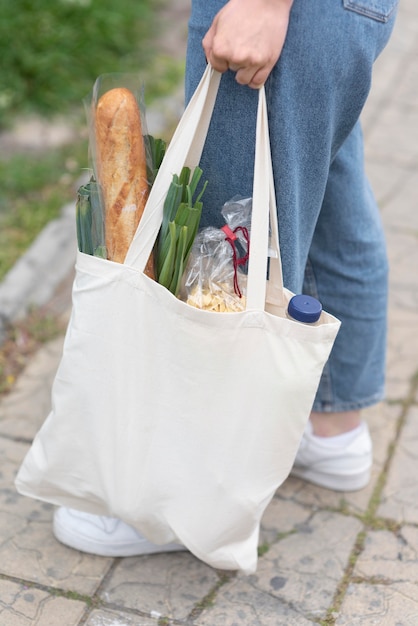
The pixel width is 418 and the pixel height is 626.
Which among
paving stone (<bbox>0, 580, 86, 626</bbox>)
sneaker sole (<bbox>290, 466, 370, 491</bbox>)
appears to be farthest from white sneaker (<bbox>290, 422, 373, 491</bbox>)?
paving stone (<bbox>0, 580, 86, 626</bbox>)

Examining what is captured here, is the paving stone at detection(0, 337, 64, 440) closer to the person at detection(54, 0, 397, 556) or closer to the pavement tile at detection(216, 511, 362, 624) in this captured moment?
the person at detection(54, 0, 397, 556)

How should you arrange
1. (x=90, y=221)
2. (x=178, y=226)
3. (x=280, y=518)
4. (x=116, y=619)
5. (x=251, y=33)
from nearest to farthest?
(x=251, y=33), (x=178, y=226), (x=90, y=221), (x=116, y=619), (x=280, y=518)

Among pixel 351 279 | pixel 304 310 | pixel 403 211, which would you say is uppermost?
pixel 304 310

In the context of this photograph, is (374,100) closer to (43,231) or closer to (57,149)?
(57,149)

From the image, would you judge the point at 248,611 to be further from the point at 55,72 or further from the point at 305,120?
the point at 55,72

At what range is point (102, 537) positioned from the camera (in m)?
2.01

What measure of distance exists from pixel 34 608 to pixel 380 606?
0.75m

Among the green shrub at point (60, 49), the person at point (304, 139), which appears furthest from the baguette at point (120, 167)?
the green shrub at point (60, 49)

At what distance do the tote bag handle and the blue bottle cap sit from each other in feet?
0.18

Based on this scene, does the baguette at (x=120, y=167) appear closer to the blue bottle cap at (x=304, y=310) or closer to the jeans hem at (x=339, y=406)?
the blue bottle cap at (x=304, y=310)

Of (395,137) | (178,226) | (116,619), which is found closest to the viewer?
(178,226)

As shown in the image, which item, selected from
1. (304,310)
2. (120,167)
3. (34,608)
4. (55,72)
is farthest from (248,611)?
(55,72)

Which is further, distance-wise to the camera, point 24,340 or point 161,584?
point 24,340

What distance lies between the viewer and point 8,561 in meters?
2.00
